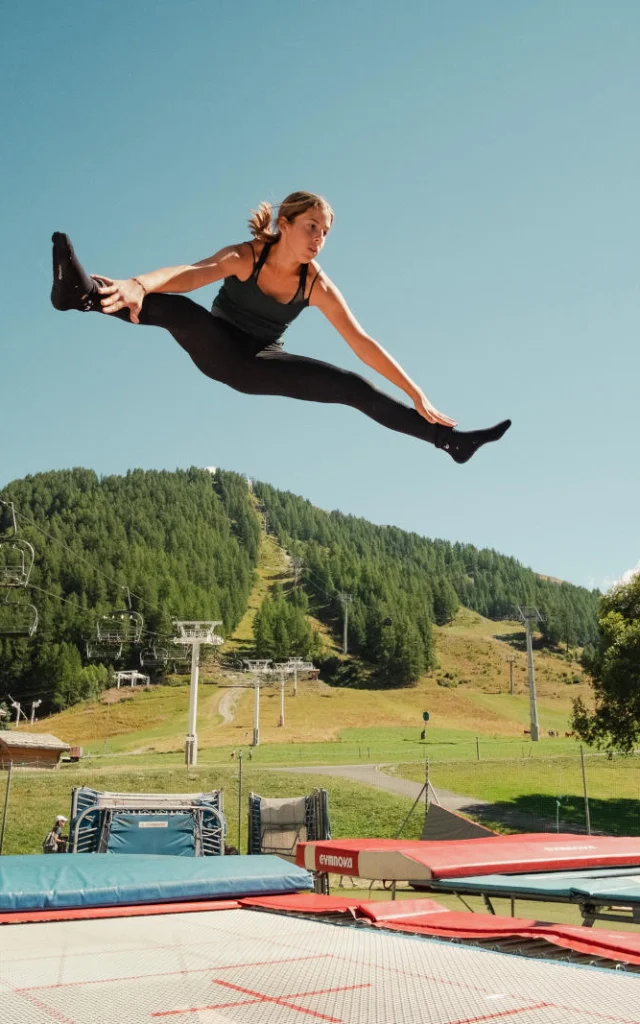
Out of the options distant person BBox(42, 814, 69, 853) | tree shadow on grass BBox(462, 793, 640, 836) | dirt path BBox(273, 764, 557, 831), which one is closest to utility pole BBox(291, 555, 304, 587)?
dirt path BBox(273, 764, 557, 831)

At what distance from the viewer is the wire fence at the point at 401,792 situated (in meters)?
17.2

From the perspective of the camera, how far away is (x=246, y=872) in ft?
19.7

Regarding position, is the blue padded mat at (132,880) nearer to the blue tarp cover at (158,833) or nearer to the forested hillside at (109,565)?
the blue tarp cover at (158,833)

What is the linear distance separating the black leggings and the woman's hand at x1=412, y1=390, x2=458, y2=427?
0.11 feet

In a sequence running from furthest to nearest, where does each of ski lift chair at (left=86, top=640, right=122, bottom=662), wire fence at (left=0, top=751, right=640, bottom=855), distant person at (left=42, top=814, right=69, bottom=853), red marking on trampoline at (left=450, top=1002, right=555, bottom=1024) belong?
ski lift chair at (left=86, top=640, right=122, bottom=662) < wire fence at (left=0, top=751, right=640, bottom=855) < distant person at (left=42, top=814, right=69, bottom=853) < red marking on trampoline at (left=450, top=1002, right=555, bottom=1024)

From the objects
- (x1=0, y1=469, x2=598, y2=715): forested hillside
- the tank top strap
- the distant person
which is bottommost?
the distant person

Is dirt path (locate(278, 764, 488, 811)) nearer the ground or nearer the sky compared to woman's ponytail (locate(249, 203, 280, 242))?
nearer the ground

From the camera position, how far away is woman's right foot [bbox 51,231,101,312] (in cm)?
221

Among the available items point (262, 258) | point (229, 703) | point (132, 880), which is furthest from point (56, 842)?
point (229, 703)

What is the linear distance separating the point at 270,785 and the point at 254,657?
272 feet

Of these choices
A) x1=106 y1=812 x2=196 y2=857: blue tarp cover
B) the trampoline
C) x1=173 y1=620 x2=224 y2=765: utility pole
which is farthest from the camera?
x1=173 y1=620 x2=224 y2=765: utility pole

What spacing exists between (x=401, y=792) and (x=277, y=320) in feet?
72.4

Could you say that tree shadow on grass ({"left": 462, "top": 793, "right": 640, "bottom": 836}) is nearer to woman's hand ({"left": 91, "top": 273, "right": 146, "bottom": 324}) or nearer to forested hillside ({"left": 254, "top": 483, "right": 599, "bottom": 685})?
woman's hand ({"left": 91, "top": 273, "right": 146, "bottom": 324})

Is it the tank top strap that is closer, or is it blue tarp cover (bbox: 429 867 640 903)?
the tank top strap
